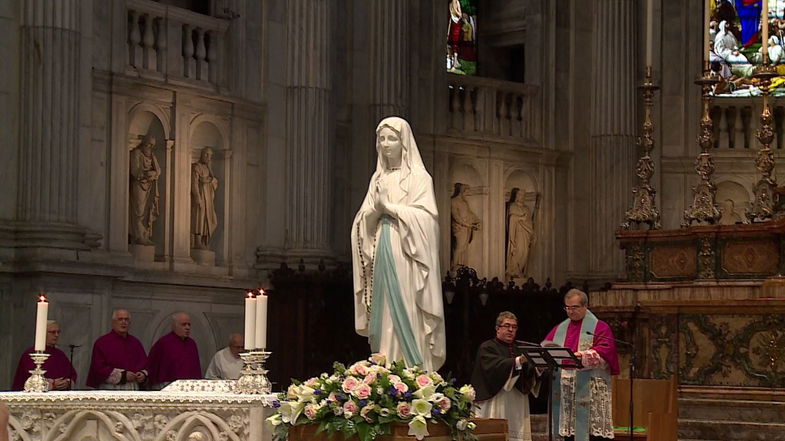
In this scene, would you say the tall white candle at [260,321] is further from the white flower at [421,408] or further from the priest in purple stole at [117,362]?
the priest in purple stole at [117,362]

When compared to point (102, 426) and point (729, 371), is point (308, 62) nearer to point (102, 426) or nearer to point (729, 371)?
point (729, 371)

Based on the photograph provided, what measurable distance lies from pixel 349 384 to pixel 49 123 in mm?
9165

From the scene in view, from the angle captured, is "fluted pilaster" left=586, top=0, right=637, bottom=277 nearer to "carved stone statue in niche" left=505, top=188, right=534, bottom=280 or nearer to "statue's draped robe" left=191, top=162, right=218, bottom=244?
"carved stone statue in niche" left=505, top=188, right=534, bottom=280

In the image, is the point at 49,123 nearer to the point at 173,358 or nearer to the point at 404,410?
the point at 173,358

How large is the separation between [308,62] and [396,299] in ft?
34.3

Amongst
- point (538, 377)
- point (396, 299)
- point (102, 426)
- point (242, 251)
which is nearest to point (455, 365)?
point (242, 251)

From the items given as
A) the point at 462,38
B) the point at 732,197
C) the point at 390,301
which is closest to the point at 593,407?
the point at 390,301

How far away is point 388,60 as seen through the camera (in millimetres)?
21266

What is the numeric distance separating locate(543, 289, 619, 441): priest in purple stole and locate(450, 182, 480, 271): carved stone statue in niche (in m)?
10.8

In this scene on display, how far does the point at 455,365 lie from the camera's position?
65.1ft

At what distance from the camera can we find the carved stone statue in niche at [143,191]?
60.2 ft

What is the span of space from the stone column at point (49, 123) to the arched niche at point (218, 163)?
3159 mm

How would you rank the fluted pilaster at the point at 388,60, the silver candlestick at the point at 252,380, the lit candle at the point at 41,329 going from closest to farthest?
the silver candlestick at the point at 252,380
the lit candle at the point at 41,329
the fluted pilaster at the point at 388,60

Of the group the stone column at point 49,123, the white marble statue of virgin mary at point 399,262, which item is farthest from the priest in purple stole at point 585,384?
the stone column at point 49,123
